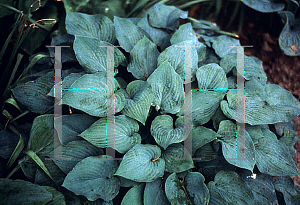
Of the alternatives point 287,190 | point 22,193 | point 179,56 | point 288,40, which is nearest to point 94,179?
point 22,193

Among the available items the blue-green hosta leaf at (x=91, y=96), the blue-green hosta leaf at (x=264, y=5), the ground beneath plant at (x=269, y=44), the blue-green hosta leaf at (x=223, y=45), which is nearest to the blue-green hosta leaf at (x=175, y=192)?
the blue-green hosta leaf at (x=91, y=96)

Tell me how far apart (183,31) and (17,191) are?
0.94 meters

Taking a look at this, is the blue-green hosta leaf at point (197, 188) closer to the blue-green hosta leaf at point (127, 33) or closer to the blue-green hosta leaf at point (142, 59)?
the blue-green hosta leaf at point (142, 59)

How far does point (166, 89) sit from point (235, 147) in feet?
1.16

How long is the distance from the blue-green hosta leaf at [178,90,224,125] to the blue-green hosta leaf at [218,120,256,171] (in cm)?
8

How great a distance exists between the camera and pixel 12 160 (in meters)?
0.89

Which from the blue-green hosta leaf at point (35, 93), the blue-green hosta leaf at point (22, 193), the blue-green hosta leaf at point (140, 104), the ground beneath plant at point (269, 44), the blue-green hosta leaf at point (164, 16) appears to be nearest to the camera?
the blue-green hosta leaf at point (22, 193)

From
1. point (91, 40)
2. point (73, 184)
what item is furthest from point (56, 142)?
point (91, 40)

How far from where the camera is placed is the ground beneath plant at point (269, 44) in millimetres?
1554

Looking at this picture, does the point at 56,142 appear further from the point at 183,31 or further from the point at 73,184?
the point at 183,31

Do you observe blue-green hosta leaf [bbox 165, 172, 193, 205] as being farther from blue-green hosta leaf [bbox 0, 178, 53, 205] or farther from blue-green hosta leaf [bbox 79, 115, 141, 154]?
blue-green hosta leaf [bbox 0, 178, 53, 205]

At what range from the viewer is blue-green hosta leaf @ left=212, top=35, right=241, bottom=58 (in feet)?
3.86

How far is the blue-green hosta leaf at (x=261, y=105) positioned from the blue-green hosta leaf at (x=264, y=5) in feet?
2.25

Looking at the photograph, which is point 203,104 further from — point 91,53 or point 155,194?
point 91,53
